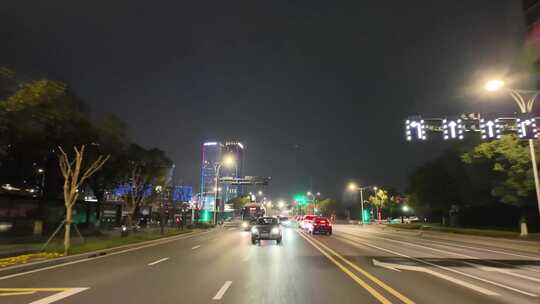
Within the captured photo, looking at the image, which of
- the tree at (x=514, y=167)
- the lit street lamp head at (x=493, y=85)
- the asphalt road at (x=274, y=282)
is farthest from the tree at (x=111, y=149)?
the tree at (x=514, y=167)

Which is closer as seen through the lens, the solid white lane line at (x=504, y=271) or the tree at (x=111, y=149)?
the solid white lane line at (x=504, y=271)

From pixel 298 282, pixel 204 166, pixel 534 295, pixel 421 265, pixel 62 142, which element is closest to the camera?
pixel 534 295

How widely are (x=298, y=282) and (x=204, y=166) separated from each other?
425 feet

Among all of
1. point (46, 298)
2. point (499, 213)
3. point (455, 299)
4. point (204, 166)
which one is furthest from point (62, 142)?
point (204, 166)

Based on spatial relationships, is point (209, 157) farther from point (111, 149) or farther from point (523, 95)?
point (523, 95)

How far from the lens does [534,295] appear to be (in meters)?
9.96

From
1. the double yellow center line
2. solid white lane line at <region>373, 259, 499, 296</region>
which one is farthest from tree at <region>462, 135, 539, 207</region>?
the double yellow center line

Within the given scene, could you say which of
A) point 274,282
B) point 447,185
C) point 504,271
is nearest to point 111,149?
point 274,282

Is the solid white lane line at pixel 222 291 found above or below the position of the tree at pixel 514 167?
below

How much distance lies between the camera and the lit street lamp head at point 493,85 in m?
24.6

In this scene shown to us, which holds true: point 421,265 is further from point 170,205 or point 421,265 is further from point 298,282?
point 170,205

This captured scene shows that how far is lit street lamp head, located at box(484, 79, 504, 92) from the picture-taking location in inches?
970

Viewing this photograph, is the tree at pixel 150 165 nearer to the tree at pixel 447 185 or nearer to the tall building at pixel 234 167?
the tree at pixel 447 185

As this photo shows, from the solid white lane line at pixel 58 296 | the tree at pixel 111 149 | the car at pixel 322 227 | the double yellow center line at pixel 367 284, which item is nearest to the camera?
the solid white lane line at pixel 58 296
